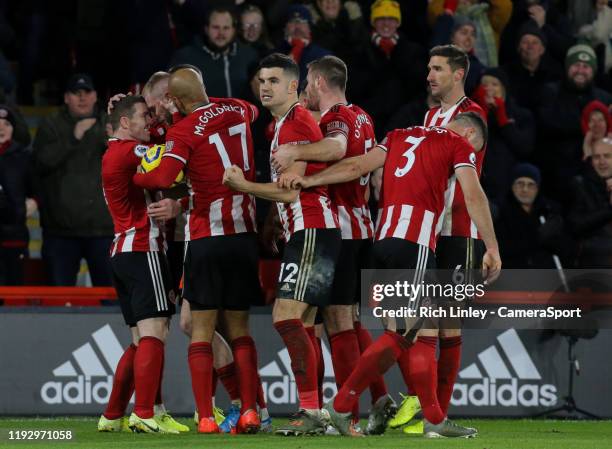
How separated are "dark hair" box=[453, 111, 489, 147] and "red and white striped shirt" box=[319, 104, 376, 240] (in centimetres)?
59

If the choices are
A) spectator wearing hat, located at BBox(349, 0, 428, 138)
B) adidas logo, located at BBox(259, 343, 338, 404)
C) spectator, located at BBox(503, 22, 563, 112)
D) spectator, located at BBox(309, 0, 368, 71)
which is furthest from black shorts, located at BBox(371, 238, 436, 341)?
spectator, located at BBox(503, 22, 563, 112)

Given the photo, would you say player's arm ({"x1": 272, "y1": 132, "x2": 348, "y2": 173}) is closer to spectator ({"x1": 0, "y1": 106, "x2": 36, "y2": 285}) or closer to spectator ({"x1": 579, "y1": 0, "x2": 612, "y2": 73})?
spectator ({"x1": 0, "y1": 106, "x2": 36, "y2": 285})

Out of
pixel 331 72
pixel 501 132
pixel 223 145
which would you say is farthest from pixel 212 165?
pixel 501 132

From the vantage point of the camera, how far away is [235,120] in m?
9.48

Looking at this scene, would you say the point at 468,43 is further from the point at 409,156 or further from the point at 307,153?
the point at 307,153

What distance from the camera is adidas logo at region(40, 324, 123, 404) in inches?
450

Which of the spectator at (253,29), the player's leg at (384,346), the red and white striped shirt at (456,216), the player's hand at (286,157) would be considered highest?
the spectator at (253,29)

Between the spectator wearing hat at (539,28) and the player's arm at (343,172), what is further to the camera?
the spectator wearing hat at (539,28)

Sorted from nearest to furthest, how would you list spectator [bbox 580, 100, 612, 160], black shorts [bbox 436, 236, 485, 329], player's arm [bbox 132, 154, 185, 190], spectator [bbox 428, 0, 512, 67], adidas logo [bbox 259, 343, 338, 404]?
player's arm [bbox 132, 154, 185, 190]
black shorts [bbox 436, 236, 485, 329]
adidas logo [bbox 259, 343, 338, 404]
spectator [bbox 580, 100, 612, 160]
spectator [bbox 428, 0, 512, 67]

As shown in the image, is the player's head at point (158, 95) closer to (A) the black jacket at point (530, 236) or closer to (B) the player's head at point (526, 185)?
(A) the black jacket at point (530, 236)

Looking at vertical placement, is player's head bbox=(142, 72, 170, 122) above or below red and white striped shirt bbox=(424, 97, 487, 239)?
above

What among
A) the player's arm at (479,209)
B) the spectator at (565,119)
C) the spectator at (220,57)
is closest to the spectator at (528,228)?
the spectator at (565,119)

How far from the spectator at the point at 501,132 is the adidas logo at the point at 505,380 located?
1983mm

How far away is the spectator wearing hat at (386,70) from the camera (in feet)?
45.4
